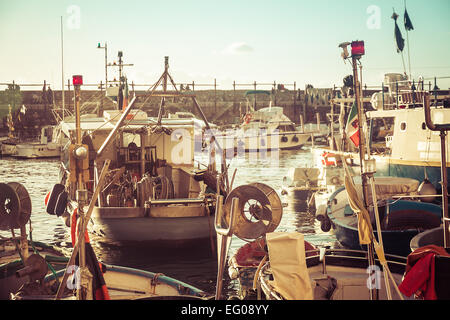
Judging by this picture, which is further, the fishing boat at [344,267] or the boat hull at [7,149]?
the boat hull at [7,149]

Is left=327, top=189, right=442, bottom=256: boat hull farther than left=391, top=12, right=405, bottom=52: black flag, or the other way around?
left=391, top=12, right=405, bottom=52: black flag

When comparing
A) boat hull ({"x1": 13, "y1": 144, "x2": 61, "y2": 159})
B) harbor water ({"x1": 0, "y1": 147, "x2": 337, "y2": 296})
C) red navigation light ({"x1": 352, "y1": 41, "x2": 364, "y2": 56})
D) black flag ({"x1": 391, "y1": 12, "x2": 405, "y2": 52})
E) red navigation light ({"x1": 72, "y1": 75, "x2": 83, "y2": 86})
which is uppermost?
black flag ({"x1": 391, "y1": 12, "x2": 405, "y2": 52})

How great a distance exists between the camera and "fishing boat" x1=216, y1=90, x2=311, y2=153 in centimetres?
5369

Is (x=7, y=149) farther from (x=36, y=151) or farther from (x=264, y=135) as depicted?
(x=264, y=135)

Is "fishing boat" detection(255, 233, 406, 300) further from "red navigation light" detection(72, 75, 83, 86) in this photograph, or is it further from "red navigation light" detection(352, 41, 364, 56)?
"red navigation light" detection(72, 75, 83, 86)

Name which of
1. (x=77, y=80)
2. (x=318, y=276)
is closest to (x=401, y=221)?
(x=318, y=276)

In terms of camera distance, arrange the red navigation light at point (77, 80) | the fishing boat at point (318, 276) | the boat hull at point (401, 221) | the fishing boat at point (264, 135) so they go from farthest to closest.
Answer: the fishing boat at point (264, 135)
the boat hull at point (401, 221)
the red navigation light at point (77, 80)
the fishing boat at point (318, 276)

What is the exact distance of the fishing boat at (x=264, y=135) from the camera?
53.7 meters

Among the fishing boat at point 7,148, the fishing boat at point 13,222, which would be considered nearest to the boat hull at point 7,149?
the fishing boat at point 7,148

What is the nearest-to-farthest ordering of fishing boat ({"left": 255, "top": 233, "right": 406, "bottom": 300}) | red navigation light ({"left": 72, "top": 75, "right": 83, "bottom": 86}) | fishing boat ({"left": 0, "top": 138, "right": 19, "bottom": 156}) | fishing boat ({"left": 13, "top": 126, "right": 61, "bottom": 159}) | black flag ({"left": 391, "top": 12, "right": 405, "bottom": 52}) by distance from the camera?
fishing boat ({"left": 255, "top": 233, "right": 406, "bottom": 300})
red navigation light ({"left": 72, "top": 75, "right": 83, "bottom": 86})
black flag ({"left": 391, "top": 12, "right": 405, "bottom": 52})
fishing boat ({"left": 13, "top": 126, "right": 61, "bottom": 159})
fishing boat ({"left": 0, "top": 138, "right": 19, "bottom": 156})

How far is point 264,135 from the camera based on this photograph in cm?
5509

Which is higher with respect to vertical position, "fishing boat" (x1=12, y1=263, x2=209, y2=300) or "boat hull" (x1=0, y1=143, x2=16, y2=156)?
"boat hull" (x1=0, y1=143, x2=16, y2=156)

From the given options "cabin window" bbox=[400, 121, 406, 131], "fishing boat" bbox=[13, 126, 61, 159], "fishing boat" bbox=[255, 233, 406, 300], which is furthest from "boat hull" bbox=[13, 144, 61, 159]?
"fishing boat" bbox=[255, 233, 406, 300]

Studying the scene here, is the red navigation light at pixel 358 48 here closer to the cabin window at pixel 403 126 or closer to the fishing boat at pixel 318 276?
the fishing boat at pixel 318 276
